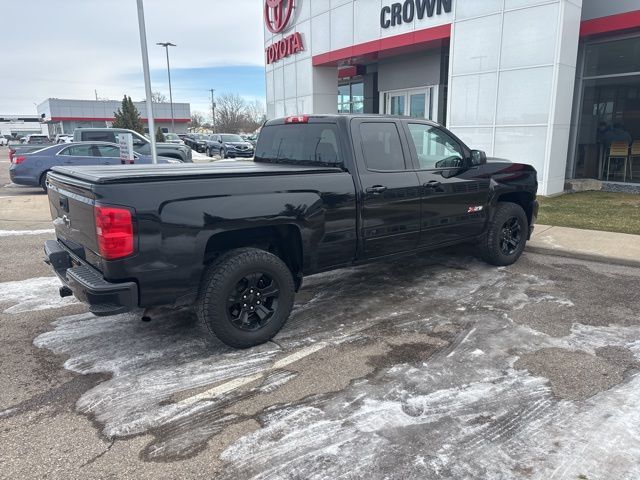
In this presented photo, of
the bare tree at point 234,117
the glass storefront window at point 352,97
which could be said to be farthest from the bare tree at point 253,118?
the glass storefront window at point 352,97

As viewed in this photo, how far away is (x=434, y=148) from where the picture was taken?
17.3 feet

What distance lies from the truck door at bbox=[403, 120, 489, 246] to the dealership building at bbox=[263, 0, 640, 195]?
673 centimetres

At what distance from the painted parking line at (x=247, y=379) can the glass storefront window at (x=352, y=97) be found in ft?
58.3

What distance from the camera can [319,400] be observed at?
10.4ft

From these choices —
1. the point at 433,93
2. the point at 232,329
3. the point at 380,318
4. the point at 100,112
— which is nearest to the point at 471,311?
the point at 380,318

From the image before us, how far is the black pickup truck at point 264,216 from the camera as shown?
3.27m

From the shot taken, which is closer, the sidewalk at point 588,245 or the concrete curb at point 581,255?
the concrete curb at point 581,255

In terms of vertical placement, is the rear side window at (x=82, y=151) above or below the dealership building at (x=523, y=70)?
below

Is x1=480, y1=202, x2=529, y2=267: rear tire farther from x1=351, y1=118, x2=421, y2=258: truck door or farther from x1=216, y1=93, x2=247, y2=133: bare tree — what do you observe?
x1=216, y1=93, x2=247, y2=133: bare tree

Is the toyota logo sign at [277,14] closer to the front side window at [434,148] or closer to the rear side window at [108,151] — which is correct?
the rear side window at [108,151]

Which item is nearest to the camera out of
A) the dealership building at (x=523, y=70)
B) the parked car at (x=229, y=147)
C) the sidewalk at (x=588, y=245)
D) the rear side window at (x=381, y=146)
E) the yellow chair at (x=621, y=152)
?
the rear side window at (x=381, y=146)

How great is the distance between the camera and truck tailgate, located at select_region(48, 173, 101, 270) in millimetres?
3309

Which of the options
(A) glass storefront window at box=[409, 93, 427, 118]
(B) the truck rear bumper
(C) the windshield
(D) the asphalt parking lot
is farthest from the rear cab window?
(B) the truck rear bumper

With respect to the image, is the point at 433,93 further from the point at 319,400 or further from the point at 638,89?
the point at 319,400
